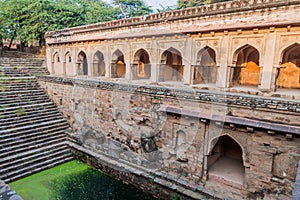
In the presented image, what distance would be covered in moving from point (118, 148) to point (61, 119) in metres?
3.70

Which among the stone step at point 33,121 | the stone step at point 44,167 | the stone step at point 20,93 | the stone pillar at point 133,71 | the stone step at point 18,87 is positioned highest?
the stone pillar at point 133,71

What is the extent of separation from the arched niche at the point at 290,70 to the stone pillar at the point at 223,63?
7.26 ft

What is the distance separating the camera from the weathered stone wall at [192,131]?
16.2 ft

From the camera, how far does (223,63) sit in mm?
7105

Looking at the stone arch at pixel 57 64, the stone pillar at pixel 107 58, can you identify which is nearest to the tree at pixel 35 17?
the stone arch at pixel 57 64

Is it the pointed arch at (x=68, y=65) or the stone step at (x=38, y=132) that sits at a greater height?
the pointed arch at (x=68, y=65)

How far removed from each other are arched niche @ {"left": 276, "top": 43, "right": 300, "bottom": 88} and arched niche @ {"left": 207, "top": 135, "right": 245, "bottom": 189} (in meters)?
2.97

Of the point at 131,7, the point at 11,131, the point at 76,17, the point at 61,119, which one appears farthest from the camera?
the point at 131,7

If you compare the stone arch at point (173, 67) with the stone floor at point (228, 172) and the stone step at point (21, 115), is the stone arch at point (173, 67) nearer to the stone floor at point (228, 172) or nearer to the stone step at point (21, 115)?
the stone floor at point (228, 172)

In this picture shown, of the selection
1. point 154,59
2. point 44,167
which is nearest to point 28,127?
point 44,167

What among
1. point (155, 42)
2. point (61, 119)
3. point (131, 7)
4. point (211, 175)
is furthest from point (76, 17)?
point (211, 175)

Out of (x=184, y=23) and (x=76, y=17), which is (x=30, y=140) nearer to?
(x=184, y=23)

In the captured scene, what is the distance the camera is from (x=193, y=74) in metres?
7.90

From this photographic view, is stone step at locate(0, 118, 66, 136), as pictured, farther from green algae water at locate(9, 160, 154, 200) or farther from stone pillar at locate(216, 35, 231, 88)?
stone pillar at locate(216, 35, 231, 88)
